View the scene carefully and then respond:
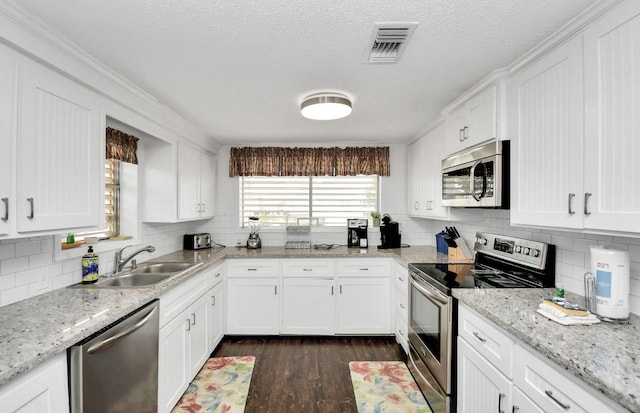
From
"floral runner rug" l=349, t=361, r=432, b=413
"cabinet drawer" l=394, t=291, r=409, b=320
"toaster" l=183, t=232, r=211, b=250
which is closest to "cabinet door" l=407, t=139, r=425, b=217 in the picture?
"cabinet drawer" l=394, t=291, r=409, b=320

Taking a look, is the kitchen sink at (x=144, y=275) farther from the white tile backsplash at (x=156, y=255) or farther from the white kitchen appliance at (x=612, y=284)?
the white kitchen appliance at (x=612, y=284)

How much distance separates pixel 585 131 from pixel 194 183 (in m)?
3.14

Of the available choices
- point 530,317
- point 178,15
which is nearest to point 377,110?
point 178,15

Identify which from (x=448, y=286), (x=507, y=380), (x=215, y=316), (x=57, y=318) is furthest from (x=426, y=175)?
(x=57, y=318)

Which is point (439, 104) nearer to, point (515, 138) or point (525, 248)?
point (515, 138)

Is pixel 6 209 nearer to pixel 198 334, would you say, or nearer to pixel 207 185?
pixel 198 334

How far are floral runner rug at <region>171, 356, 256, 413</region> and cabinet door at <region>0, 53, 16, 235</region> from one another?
1652 mm

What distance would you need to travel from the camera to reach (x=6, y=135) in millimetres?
1245

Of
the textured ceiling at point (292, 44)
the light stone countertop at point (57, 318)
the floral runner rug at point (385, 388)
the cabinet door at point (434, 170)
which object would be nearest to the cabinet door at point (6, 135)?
the textured ceiling at point (292, 44)

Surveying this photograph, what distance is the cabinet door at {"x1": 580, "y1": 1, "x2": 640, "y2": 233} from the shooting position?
3.65ft

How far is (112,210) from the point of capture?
100 inches

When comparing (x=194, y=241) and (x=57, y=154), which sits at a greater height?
(x=57, y=154)

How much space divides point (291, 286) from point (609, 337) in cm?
251

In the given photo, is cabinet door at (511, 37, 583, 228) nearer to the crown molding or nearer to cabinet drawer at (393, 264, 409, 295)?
cabinet drawer at (393, 264, 409, 295)
